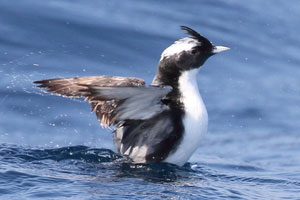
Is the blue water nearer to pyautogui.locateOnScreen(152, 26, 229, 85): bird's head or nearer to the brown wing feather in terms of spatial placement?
the brown wing feather

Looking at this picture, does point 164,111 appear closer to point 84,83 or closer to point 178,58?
point 178,58

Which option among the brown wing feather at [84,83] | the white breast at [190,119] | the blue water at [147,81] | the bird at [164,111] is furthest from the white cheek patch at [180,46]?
the blue water at [147,81]

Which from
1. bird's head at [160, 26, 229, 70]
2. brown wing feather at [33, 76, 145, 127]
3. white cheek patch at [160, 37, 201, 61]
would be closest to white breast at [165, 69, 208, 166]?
bird's head at [160, 26, 229, 70]

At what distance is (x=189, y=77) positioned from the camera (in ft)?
26.2

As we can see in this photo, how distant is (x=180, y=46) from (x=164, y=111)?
0.76 metres

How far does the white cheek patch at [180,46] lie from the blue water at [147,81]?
1.24 meters

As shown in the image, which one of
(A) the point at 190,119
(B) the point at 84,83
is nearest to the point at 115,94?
(B) the point at 84,83

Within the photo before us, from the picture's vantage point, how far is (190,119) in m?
7.79

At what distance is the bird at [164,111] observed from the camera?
304 inches

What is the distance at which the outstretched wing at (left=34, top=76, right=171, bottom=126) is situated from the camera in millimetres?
7188

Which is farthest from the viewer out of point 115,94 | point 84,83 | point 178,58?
point 178,58

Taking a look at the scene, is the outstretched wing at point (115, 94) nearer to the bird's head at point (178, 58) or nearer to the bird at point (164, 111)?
the bird at point (164, 111)

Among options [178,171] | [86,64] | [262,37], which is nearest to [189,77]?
[178,171]

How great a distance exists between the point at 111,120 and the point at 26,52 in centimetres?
439
